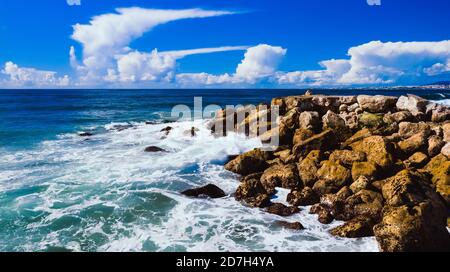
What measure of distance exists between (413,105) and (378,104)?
1.98 m

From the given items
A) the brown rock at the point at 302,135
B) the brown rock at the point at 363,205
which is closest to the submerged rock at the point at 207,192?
the brown rock at the point at 363,205

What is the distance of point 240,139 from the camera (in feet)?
81.1

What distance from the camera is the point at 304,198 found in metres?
14.3

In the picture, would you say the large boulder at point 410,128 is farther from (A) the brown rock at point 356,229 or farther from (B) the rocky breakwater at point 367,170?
(A) the brown rock at point 356,229

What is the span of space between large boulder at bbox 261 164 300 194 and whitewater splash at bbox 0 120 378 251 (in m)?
0.44

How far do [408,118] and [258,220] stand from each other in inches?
510

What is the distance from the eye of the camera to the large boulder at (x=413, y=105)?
2184cm

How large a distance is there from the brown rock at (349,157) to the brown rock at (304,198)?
230 centimetres

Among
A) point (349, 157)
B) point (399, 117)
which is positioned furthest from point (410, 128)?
point (349, 157)

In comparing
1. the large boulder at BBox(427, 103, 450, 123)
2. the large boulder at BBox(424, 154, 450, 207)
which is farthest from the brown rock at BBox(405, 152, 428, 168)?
the large boulder at BBox(427, 103, 450, 123)

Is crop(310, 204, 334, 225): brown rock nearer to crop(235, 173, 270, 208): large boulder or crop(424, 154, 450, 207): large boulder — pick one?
crop(235, 173, 270, 208): large boulder

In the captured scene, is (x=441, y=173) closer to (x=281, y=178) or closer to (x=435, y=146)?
(x=435, y=146)
